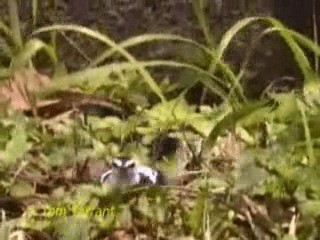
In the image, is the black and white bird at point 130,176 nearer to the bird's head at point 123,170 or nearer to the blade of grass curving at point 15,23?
the bird's head at point 123,170

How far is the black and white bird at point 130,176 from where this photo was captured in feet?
4.83

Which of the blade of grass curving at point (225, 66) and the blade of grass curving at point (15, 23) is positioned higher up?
the blade of grass curving at point (15, 23)

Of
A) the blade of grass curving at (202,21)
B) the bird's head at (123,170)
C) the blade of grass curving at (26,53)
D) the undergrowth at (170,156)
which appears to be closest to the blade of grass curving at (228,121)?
the undergrowth at (170,156)

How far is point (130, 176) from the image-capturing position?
4.85ft

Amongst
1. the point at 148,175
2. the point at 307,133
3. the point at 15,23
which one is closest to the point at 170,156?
the point at 148,175

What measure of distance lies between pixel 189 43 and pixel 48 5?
0.91 feet

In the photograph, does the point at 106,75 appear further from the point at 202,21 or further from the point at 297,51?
the point at 297,51

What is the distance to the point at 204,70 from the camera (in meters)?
1.77

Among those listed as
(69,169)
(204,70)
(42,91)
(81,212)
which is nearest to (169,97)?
(204,70)

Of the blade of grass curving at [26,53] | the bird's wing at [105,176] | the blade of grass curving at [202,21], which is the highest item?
the blade of grass curving at [202,21]

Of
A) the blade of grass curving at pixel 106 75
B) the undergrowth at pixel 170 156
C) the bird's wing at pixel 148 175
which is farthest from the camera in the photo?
the blade of grass curving at pixel 106 75

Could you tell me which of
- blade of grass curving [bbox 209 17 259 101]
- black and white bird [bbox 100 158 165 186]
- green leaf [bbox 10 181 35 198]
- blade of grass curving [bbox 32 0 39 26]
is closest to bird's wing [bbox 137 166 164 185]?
black and white bird [bbox 100 158 165 186]

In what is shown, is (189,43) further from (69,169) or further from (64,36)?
(69,169)

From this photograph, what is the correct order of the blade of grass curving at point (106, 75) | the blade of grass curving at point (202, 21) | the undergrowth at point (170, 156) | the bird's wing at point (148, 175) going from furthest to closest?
the blade of grass curving at point (202, 21), the blade of grass curving at point (106, 75), the bird's wing at point (148, 175), the undergrowth at point (170, 156)
